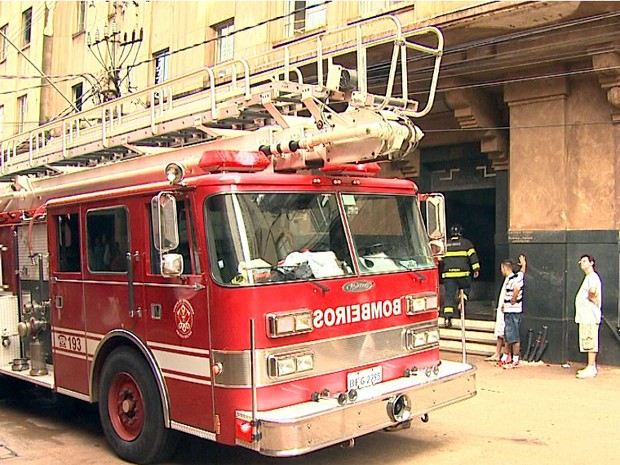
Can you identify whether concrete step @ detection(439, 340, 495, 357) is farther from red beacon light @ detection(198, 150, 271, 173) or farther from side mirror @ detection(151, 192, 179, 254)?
side mirror @ detection(151, 192, 179, 254)

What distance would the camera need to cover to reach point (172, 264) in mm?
4957

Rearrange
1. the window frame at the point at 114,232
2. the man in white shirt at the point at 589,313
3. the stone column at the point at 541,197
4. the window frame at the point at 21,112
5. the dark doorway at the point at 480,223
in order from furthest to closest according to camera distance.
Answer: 1. the window frame at the point at 21,112
2. the dark doorway at the point at 480,223
3. the stone column at the point at 541,197
4. the man in white shirt at the point at 589,313
5. the window frame at the point at 114,232

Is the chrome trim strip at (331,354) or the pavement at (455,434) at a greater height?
the chrome trim strip at (331,354)

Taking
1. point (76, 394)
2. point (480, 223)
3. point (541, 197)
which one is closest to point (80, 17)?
point (480, 223)

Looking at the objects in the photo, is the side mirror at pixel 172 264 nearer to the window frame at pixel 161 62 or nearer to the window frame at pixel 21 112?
the window frame at pixel 161 62

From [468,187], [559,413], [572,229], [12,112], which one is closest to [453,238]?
[468,187]

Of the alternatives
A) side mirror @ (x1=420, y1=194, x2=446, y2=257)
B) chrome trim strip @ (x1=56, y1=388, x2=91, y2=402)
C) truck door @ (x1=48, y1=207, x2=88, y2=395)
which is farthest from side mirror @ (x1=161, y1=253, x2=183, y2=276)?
side mirror @ (x1=420, y1=194, x2=446, y2=257)

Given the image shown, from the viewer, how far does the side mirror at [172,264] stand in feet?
16.3

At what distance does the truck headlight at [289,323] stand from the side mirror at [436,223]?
1.81 meters

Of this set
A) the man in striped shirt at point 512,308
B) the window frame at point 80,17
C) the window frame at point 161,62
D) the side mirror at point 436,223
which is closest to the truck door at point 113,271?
the side mirror at point 436,223

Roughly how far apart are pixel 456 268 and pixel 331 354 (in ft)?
22.5

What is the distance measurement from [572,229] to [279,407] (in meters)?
6.50

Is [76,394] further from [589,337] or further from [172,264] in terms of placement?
[589,337]

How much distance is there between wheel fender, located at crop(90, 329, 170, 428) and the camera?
5.37 metres
